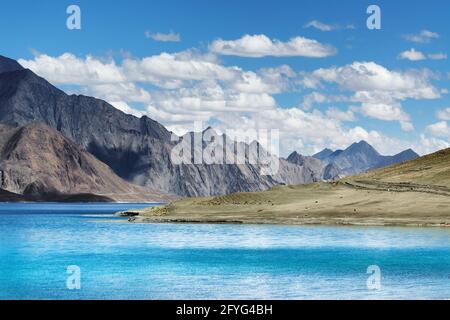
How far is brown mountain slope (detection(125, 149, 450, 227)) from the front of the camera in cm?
13150

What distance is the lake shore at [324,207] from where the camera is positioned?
130625 mm

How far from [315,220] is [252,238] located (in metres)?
30.6

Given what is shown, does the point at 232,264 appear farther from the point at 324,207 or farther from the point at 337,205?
the point at 337,205

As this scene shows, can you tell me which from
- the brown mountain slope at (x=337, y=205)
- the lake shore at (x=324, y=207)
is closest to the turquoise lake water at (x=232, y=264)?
the lake shore at (x=324, y=207)

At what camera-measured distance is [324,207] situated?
146625 mm

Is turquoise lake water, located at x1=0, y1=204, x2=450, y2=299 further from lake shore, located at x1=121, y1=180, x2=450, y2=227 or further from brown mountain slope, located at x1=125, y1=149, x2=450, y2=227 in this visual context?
brown mountain slope, located at x1=125, y1=149, x2=450, y2=227

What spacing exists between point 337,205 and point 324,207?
8.60 feet

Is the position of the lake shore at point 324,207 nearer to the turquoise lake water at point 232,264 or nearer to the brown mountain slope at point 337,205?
the brown mountain slope at point 337,205

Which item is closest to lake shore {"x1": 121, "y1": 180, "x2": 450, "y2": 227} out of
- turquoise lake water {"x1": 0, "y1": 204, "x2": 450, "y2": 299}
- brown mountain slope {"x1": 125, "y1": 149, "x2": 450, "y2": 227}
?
brown mountain slope {"x1": 125, "y1": 149, "x2": 450, "y2": 227}

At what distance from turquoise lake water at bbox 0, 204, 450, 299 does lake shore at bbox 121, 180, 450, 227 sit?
1247 centimetres

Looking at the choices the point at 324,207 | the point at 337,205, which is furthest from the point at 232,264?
the point at 337,205
